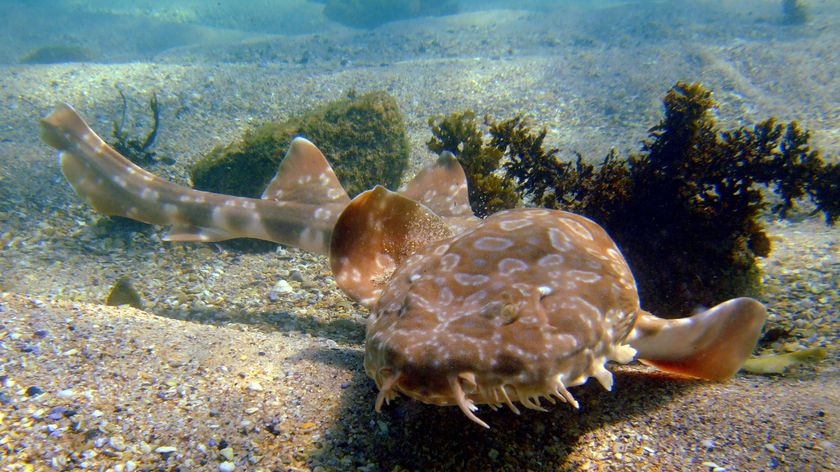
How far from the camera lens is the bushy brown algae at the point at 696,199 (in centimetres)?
454

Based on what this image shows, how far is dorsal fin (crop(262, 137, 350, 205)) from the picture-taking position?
5.46 metres

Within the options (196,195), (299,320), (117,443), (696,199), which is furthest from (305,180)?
(696,199)

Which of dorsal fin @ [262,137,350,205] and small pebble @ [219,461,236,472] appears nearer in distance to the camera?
small pebble @ [219,461,236,472]

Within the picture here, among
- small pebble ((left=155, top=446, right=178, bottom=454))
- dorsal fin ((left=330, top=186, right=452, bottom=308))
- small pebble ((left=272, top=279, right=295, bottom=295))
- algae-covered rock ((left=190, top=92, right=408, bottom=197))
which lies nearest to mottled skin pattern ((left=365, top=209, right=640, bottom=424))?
dorsal fin ((left=330, top=186, right=452, bottom=308))

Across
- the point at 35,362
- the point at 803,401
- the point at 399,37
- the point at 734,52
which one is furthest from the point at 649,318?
the point at 399,37

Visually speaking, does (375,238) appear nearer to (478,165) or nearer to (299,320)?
(299,320)

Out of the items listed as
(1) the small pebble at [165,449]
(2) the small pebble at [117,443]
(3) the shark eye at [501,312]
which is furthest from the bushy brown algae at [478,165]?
(2) the small pebble at [117,443]

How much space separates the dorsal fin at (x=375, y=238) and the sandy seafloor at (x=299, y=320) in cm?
73

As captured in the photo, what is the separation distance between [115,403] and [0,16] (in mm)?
41840

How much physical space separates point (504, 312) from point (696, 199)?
3.62m

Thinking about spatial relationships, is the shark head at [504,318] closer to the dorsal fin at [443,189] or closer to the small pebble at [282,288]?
the dorsal fin at [443,189]

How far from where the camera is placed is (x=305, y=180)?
5.57m

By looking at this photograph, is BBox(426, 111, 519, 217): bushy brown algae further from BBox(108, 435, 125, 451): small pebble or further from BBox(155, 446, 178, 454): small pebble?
BBox(108, 435, 125, 451): small pebble

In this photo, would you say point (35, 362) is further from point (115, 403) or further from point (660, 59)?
point (660, 59)
